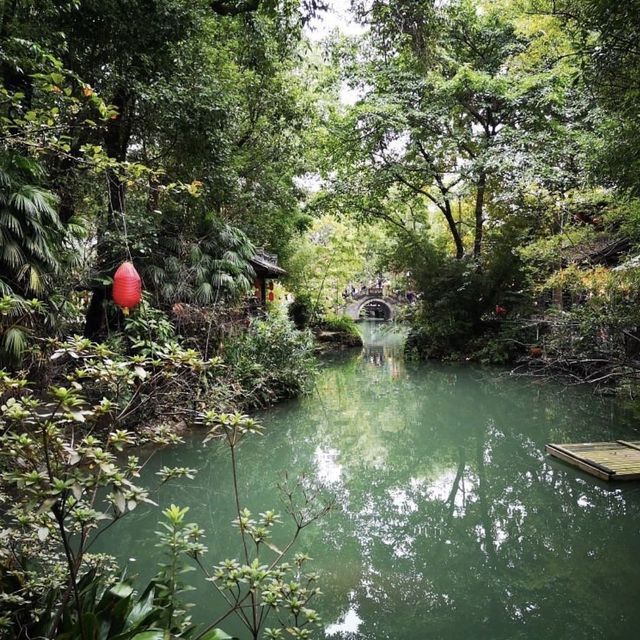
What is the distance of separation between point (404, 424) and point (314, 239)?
13222 mm

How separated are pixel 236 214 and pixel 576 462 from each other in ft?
24.4

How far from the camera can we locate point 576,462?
5.49 meters

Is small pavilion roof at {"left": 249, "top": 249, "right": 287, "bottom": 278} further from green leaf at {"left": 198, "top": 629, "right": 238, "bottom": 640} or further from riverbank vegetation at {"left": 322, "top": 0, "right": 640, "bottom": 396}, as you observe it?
green leaf at {"left": 198, "top": 629, "right": 238, "bottom": 640}

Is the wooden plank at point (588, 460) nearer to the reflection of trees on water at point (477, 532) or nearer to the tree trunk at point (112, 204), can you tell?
the reflection of trees on water at point (477, 532)

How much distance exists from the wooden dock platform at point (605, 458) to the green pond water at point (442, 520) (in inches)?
4.6

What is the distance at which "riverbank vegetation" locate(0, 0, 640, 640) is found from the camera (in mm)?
2246

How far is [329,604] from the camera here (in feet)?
10.5

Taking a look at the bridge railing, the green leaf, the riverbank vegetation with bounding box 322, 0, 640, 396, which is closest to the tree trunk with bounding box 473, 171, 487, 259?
the riverbank vegetation with bounding box 322, 0, 640, 396

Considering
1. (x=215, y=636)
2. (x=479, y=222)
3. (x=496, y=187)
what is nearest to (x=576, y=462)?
(x=215, y=636)

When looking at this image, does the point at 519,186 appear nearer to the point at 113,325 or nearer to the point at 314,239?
the point at 113,325

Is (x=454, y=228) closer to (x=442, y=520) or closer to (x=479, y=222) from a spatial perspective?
(x=479, y=222)

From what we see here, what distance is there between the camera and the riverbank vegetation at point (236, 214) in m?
2.25

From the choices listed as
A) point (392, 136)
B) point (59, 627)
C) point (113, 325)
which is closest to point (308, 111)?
point (392, 136)

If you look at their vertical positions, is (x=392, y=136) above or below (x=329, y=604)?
above
